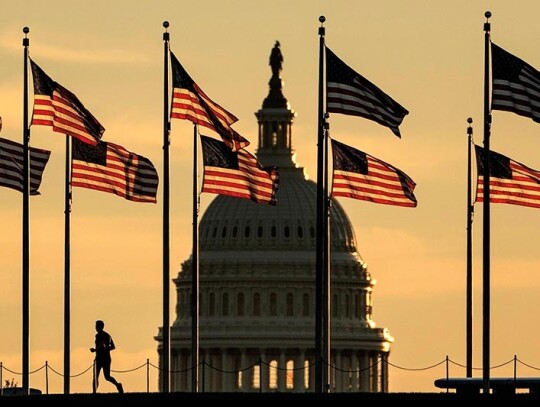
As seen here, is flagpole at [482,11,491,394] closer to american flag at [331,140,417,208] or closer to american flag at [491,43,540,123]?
american flag at [491,43,540,123]

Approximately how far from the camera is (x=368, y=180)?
149500 millimetres

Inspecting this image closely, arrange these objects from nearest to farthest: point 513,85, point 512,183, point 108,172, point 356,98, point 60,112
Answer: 1. point 513,85
2. point 356,98
3. point 60,112
4. point 512,183
5. point 108,172

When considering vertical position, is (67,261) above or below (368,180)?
below

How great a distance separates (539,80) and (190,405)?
17078mm

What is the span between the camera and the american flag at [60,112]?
484 ft

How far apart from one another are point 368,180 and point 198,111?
6416mm

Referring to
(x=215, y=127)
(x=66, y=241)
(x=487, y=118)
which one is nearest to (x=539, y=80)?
(x=487, y=118)

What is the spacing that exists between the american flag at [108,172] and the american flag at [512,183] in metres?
12.1

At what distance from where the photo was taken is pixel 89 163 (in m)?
153

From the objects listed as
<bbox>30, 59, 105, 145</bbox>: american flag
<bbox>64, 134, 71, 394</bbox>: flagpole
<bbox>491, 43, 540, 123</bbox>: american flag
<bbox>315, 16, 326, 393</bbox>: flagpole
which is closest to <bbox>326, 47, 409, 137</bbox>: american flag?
<bbox>315, 16, 326, 393</bbox>: flagpole

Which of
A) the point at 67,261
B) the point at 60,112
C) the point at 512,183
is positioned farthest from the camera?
the point at 67,261

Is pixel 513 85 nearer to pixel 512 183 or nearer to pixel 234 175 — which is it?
pixel 512 183

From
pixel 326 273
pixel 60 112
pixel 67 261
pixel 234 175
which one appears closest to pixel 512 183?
pixel 326 273

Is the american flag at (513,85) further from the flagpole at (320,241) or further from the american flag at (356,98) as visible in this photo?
the flagpole at (320,241)
